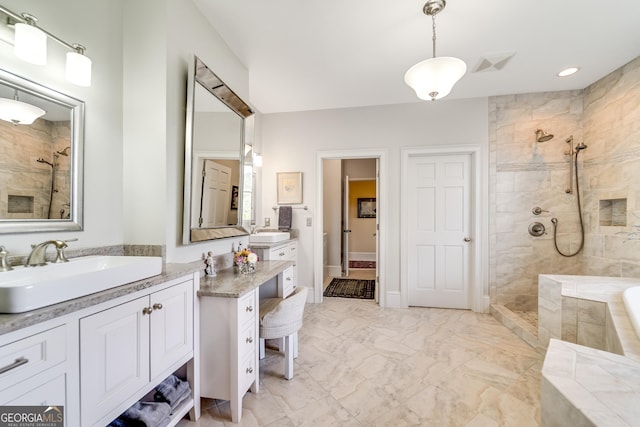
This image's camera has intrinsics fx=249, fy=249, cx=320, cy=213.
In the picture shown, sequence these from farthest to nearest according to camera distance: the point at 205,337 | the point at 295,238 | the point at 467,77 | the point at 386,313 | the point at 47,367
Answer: the point at 295,238 < the point at 386,313 < the point at 467,77 < the point at 205,337 < the point at 47,367

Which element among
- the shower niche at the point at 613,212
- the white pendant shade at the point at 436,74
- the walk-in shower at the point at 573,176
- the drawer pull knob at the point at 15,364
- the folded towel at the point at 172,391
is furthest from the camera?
the walk-in shower at the point at 573,176

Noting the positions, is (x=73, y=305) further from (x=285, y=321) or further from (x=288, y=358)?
(x=288, y=358)

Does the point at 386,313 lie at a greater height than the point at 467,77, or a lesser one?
lesser

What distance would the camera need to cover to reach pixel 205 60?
191cm

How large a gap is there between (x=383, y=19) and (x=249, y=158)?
1.61 metres

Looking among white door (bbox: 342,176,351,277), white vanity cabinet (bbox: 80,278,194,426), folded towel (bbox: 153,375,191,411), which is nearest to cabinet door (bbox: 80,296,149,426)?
white vanity cabinet (bbox: 80,278,194,426)

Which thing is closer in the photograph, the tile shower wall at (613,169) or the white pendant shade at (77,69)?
the white pendant shade at (77,69)

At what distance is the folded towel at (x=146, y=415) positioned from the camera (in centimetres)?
121

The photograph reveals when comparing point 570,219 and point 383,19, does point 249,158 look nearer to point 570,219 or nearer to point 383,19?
point 383,19

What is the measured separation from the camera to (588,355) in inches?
53.9

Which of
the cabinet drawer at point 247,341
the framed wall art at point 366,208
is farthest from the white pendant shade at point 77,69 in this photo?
the framed wall art at point 366,208


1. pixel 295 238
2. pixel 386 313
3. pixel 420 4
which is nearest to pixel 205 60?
pixel 420 4

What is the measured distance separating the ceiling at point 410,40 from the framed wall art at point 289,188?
1.11 metres

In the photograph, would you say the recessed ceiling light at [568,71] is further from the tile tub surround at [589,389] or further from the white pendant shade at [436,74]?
the tile tub surround at [589,389]
